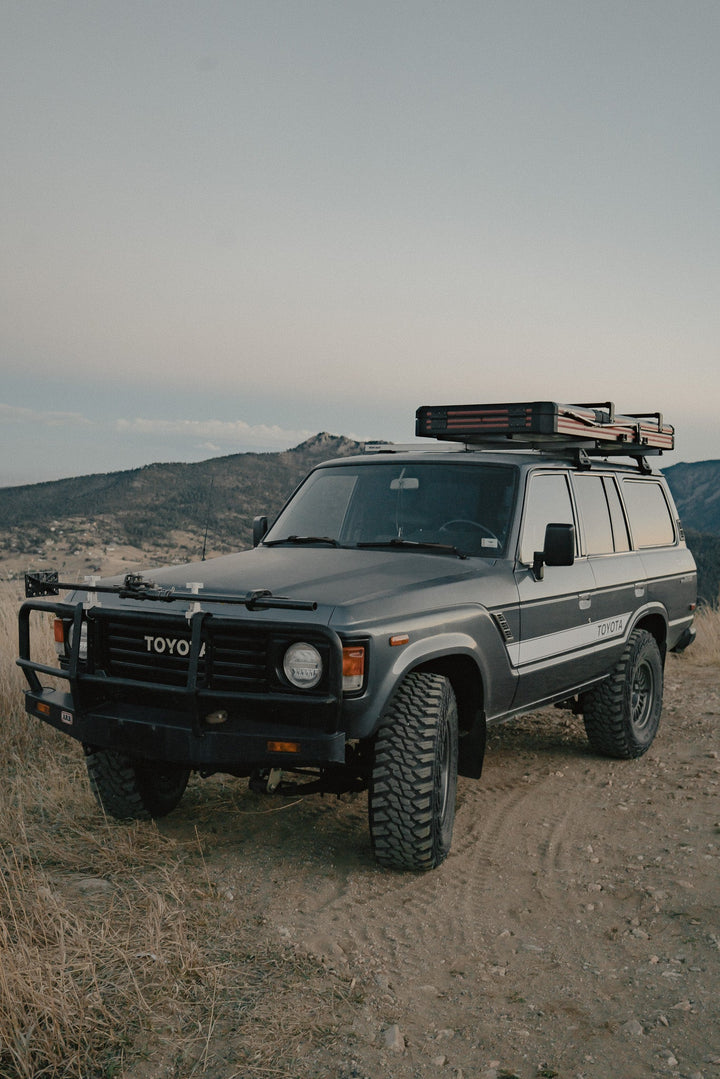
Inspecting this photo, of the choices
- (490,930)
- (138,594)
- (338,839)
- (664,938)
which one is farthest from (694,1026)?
(138,594)

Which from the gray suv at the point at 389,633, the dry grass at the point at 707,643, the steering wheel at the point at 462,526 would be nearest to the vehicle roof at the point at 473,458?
the gray suv at the point at 389,633

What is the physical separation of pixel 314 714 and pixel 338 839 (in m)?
1.33

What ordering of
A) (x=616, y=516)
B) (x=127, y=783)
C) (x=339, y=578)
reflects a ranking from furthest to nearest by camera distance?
1. (x=616, y=516)
2. (x=127, y=783)
3. (x=339, y=578)

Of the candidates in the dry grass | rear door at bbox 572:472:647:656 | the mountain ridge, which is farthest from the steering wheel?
the mountain ridge

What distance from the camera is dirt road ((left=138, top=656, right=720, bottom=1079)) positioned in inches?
121

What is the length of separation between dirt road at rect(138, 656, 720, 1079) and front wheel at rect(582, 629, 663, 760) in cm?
29

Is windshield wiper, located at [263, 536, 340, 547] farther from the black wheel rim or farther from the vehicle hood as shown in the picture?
the black wheel rim

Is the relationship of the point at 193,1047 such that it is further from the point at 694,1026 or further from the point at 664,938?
the point at 664,938

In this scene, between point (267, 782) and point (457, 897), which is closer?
point (457, 897)

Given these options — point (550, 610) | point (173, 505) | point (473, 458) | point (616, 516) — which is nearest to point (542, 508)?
point (473, 458)

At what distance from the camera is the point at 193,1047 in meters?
3.02

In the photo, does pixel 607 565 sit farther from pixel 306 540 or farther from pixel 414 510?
pixel 306 540

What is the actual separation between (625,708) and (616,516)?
55.2 inches

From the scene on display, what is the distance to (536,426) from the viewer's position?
18.9ft
